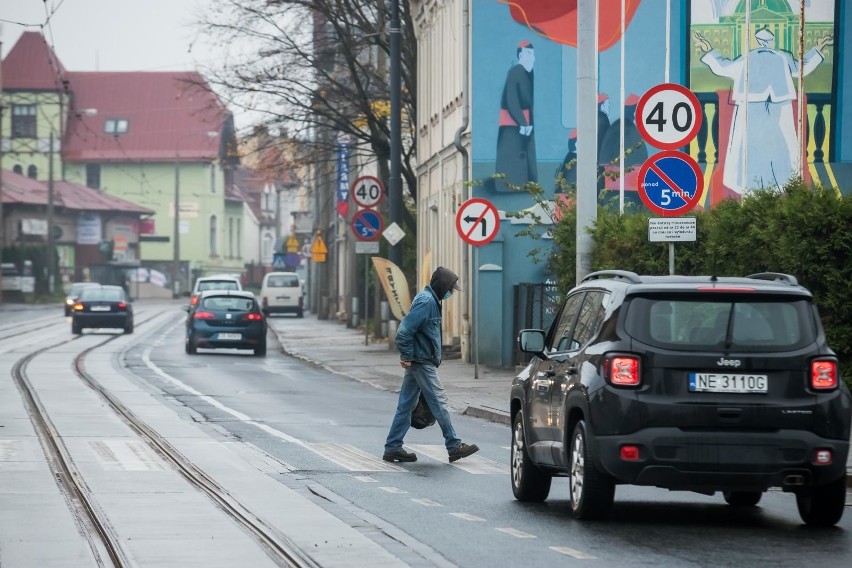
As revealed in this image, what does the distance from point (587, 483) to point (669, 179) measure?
659cm

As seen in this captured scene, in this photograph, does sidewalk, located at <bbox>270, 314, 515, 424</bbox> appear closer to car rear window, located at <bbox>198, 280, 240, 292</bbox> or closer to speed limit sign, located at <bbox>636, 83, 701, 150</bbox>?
car rear window, located at <bbox>198, 280, 240, 292</bbox>

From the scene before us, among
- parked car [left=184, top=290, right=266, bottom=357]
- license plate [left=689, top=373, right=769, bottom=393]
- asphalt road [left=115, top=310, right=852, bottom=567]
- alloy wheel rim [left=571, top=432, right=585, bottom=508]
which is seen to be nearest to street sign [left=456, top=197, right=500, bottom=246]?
asphalt road [left=115, top=310, right=852, bottom=567]

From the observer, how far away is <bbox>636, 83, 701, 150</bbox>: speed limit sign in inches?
669

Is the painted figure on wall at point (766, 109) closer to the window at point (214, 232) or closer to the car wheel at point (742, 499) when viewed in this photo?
the car wheel at point (742, 499)

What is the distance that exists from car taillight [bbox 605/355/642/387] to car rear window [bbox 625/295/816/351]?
6.1 inches

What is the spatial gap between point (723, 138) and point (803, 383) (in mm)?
23160

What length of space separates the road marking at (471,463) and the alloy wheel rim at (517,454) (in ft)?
6.06

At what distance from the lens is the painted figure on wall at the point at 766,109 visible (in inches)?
1264

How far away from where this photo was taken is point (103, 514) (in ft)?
36.0

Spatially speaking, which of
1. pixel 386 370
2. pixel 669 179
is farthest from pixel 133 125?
pixel 669 179

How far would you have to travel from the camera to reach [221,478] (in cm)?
1345

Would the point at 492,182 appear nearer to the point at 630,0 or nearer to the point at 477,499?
the point at 630,0

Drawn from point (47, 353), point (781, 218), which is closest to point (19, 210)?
point (47, 353)

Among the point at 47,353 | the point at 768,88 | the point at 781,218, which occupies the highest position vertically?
the point at 768,88
